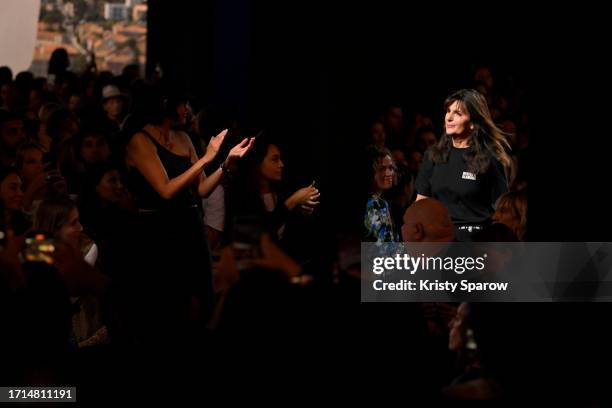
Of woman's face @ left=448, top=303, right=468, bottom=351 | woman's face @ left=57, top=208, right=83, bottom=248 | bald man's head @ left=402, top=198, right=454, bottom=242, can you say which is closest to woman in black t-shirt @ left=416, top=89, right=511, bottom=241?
bald man's head @ left=402, top=198, right=454, bottom=242

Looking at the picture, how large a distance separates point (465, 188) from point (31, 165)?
2.35 metres

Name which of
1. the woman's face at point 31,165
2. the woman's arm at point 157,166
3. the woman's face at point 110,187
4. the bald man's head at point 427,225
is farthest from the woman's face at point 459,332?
the woman's face at point 31,165

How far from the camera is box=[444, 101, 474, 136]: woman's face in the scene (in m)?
5.57

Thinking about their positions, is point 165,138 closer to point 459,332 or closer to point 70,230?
point 70,230

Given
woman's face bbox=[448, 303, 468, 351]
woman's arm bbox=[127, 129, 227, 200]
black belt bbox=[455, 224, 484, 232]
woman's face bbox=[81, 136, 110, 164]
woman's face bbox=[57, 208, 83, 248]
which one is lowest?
woman's face bbox=[448, 303, 468, 351]

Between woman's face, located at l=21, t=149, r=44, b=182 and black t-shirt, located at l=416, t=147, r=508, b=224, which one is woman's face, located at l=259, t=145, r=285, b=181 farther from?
woman's face, located at l=21, t=149, r=44, b=182

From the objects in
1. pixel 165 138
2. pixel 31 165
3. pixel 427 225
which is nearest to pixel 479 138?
pixel 427 225

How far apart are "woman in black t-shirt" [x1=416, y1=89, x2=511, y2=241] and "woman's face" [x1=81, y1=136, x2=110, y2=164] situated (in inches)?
76.3

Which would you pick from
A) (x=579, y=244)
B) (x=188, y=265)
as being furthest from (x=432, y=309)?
(x=188, y=265)

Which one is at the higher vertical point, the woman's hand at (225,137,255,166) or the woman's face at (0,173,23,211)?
the woman's hand at (225,137,255,166)

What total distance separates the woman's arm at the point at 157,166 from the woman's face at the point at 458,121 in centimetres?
128

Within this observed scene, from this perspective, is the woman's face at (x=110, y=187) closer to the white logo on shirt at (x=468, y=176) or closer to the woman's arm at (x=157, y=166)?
the woman's arm at (x=157, y=166)

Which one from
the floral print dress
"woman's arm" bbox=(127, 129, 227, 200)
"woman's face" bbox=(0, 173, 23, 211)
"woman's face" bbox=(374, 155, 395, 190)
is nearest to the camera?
"woman's arm" bbox=(127, 129, 227, 200)

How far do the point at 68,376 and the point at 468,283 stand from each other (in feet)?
5.23
